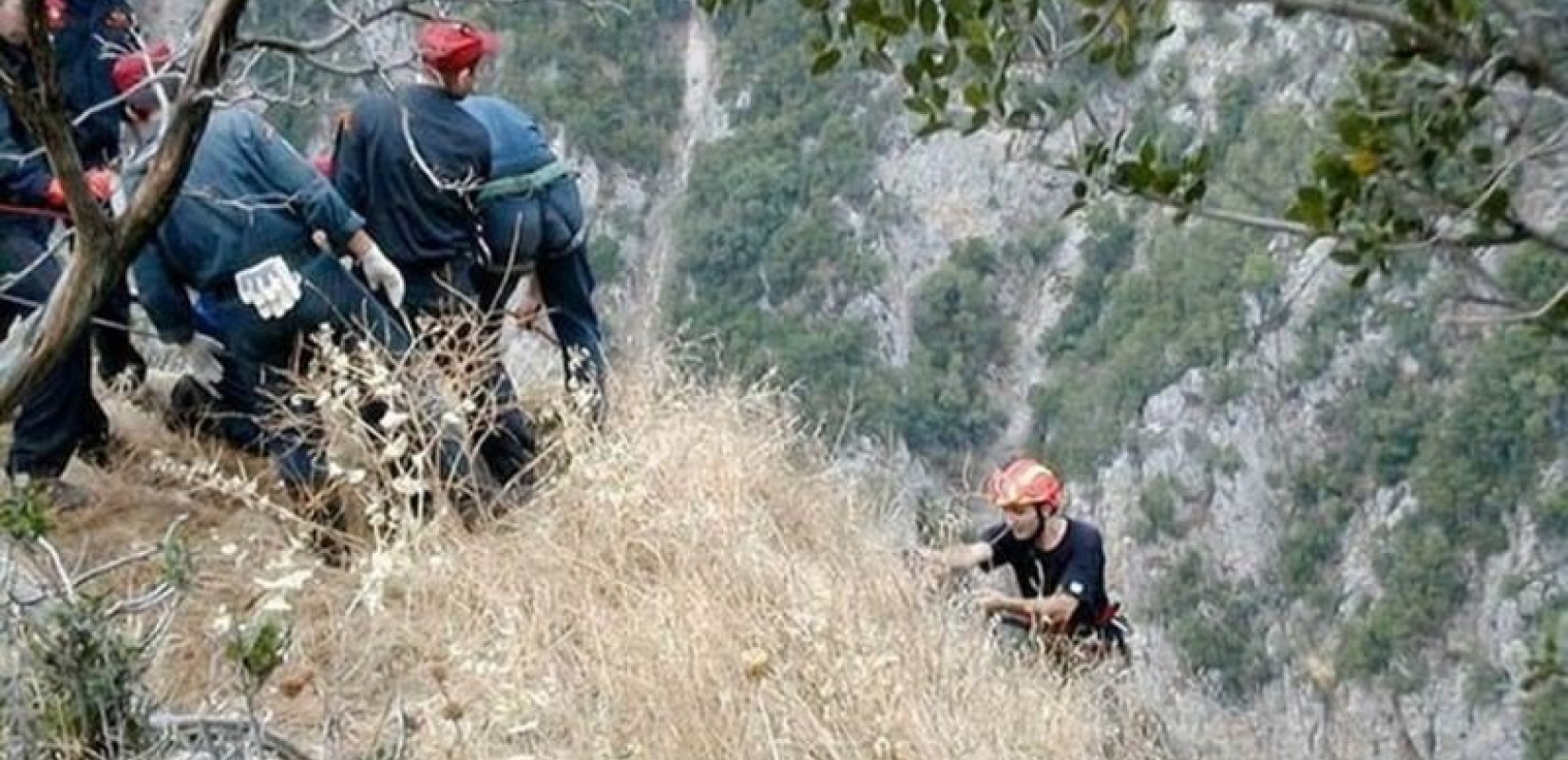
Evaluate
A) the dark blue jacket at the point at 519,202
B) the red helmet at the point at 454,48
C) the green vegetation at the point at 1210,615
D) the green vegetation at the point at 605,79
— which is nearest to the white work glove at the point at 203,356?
the dark blue jacket at the point at 519,202

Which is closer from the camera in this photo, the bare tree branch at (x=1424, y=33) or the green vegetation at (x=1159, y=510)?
the bare tree branch at (x=1424, y=33)

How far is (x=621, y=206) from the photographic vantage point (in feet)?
188

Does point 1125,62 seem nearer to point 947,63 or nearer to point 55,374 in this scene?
point 947,63

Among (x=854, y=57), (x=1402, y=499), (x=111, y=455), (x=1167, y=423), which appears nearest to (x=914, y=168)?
(x=1167, y=423)

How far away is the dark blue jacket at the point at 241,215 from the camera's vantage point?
5.99 m

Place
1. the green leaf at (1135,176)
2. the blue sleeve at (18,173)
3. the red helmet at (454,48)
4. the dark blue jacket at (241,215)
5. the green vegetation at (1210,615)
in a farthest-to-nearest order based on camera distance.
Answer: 1. the green vegetation at (1210,615)
2. the red helmet at (454,48)
3. the blue sleeve at (18,173)
4. the dark blue jacket at (241,215)
5. the green leaf at (1135,176)

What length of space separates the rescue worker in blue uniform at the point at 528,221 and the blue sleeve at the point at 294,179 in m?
0.79

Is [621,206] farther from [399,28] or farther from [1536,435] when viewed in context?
[399,28]

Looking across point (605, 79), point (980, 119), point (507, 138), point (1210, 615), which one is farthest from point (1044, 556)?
point (605, 79)

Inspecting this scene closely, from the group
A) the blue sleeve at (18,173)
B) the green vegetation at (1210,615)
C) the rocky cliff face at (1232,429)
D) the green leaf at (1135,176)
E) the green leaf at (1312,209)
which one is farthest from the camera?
the rocky cliff face at (1232,429)

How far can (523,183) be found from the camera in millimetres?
6984

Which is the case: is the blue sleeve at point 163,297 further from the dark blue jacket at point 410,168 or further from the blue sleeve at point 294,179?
the dark blue jacket at point 410,168

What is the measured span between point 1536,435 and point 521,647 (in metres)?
34.4

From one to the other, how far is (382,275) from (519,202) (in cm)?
70
